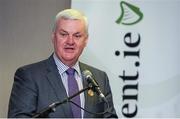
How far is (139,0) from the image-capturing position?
3.23 m

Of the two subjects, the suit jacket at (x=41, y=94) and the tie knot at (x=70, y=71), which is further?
the tie knot at (x=70, y=71)

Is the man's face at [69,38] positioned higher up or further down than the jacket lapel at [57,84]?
higher up

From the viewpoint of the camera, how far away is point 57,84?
2254 millimetres

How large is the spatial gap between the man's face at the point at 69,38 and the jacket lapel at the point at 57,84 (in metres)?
0.08

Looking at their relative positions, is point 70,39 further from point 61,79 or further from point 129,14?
point 129,14

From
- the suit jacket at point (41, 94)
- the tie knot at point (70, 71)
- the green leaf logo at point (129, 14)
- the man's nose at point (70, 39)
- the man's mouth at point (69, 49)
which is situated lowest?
the suit jacket at point (41, 94)

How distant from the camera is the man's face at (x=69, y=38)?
2.26 meters

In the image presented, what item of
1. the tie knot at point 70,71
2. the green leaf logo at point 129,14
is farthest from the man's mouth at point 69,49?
the green leaf logo at point 129,14

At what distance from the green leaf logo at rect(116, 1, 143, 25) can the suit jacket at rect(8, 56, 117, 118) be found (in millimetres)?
985

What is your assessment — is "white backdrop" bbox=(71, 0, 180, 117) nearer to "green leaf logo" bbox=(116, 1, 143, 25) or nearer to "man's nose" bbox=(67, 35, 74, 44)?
"green leaf logo" bbox=(116, 1, 143, 25)

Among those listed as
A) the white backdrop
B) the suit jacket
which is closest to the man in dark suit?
the suit jacket

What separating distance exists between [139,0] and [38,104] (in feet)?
4.83

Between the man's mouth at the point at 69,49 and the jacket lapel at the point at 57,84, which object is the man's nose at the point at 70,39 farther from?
the jacket lapel at the point at 57,84

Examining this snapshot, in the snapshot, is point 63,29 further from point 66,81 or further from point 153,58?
point 153,58
